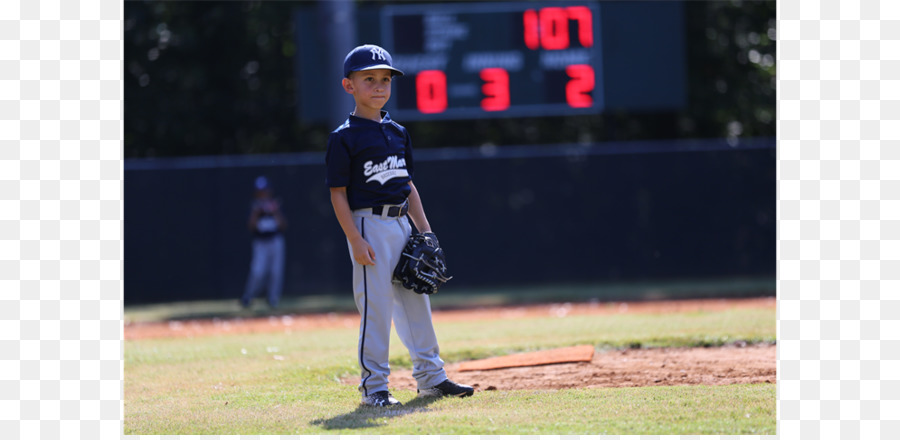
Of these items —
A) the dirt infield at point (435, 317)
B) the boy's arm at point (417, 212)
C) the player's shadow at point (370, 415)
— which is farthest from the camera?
the dirt infield at point (435, 317)

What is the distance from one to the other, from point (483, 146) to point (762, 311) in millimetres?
9900

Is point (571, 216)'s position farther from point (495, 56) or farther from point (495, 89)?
point (495, 56)

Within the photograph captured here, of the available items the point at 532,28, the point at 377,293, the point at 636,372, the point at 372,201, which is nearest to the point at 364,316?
the point at 377,293

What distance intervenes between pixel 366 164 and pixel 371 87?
0.41m

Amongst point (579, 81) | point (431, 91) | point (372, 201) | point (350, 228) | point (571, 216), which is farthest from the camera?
point (571, 216)

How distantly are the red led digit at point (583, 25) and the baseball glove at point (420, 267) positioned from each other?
8.99 meters

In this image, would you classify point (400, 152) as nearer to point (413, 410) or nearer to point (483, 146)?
point (413, 410)

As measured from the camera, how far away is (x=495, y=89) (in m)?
13.8

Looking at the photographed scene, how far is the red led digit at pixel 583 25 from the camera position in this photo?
44.9 feet

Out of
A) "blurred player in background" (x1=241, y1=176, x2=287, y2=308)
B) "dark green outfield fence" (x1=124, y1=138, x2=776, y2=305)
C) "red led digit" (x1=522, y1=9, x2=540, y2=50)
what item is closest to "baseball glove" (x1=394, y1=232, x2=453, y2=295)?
"blurred player in background" (x1=241, y1=176, x2=287, y2=308)

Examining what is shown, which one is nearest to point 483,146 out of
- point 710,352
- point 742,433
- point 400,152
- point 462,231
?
point 462,231

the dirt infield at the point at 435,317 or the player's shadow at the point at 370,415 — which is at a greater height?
the player's shadow at the point at 370,415

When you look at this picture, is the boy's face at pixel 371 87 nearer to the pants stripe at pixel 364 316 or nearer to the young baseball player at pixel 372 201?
the young baseball player at pixel 372 201

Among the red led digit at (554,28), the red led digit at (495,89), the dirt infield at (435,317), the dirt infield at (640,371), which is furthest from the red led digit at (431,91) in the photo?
the dirt infield at (640,371)
